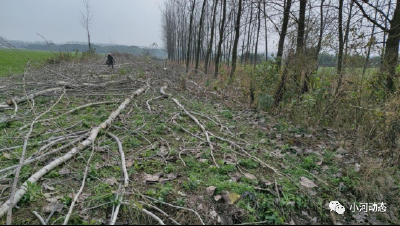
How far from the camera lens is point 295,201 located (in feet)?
7.75

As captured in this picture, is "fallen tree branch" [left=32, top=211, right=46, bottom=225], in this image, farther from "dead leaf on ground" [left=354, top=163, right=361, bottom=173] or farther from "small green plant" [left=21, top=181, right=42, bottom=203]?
"dead leaf on ground" [left=354, top=163, right=361, bottom=173]

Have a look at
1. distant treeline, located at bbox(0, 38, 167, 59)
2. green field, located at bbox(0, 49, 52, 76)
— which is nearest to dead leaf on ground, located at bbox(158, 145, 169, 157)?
distant treeline, located at bbox(0, 38, 167, 59)

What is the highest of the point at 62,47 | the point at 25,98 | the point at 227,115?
the point at 62,47

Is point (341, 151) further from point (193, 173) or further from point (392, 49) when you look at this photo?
point (392, 49)

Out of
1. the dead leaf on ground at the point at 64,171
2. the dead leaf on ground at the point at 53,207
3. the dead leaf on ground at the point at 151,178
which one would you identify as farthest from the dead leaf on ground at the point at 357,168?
the dead leaf on ground at the point at 64,171

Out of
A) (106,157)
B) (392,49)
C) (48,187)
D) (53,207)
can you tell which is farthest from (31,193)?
(392,49)

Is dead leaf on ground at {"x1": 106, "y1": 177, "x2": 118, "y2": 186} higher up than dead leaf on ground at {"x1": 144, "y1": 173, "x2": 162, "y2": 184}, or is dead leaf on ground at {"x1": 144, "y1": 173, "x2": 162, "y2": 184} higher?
dead leaf on ground at {"x1": 106, "y1": 177, "x2": 118, "y2": 186}

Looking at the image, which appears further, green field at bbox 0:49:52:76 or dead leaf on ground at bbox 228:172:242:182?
green field at bbox 0:49:52:76

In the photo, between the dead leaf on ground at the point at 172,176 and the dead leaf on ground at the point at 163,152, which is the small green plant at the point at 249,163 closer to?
the dead leaf on ground at the point at 172,176

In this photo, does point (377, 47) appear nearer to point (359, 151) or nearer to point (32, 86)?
point (359, 151)
